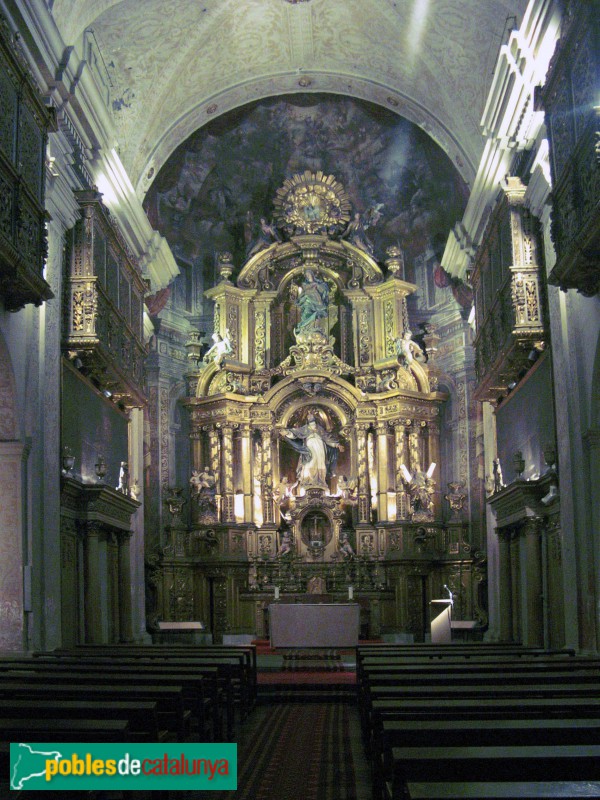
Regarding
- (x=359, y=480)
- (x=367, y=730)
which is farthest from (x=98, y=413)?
(x=367, y=730)

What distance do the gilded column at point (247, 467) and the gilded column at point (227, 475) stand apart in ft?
1.04

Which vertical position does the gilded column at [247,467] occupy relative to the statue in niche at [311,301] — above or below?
below

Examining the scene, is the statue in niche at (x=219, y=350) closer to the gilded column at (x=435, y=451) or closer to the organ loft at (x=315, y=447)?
the organ loft at (x=315, y=447)

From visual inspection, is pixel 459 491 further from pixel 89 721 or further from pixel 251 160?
pixel 89 721

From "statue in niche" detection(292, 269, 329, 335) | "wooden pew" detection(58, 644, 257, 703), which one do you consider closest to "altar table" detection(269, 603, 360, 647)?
"wooden pew" detection(58, 644, 257, 703)

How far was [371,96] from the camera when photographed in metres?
25.0

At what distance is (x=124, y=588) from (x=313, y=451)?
737cm

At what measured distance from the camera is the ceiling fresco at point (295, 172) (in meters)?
25.4

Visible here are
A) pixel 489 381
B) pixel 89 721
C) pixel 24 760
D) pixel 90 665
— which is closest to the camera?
pixel 24 760

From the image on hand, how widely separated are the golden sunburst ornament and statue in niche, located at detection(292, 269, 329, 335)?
4.11ft

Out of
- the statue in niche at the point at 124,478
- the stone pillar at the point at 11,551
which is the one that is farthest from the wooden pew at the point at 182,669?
the statue in niche at the point at 124,478

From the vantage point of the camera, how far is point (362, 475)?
82.6 ft

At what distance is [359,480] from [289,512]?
1869mm

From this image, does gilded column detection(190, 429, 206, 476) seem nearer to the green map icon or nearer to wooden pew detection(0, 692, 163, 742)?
wooden pew detection(0, 692, 163, 742)
